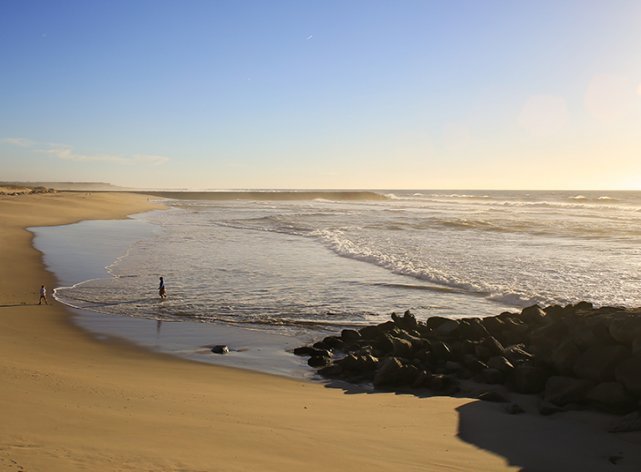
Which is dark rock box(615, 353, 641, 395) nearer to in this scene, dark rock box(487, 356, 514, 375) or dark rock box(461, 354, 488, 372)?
dark rock box(487, 356, 514, 375)

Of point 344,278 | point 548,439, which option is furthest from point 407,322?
point 344,278

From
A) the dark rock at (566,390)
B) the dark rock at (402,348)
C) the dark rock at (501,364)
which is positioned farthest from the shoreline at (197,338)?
the dark rock at (566,390)

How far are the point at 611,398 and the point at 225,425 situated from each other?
6.59m

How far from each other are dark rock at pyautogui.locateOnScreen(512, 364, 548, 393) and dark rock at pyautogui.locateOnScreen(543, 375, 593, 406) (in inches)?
14.5

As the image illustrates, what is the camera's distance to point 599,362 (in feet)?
34.7

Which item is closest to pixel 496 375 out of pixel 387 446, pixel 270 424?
pixel 387 446

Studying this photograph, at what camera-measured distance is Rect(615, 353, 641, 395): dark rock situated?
975cm

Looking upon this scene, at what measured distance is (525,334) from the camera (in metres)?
13.9

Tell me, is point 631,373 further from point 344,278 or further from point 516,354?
point 344,278

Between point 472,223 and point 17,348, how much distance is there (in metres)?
49.0

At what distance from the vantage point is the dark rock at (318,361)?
12938 mm

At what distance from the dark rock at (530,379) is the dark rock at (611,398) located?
3.41 ft

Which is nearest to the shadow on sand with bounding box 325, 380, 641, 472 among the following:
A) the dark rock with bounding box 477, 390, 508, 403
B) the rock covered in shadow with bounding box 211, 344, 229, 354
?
the dark rock with bounding box 477, 390, 508, 403

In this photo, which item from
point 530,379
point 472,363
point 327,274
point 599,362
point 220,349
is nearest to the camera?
point 599,362
